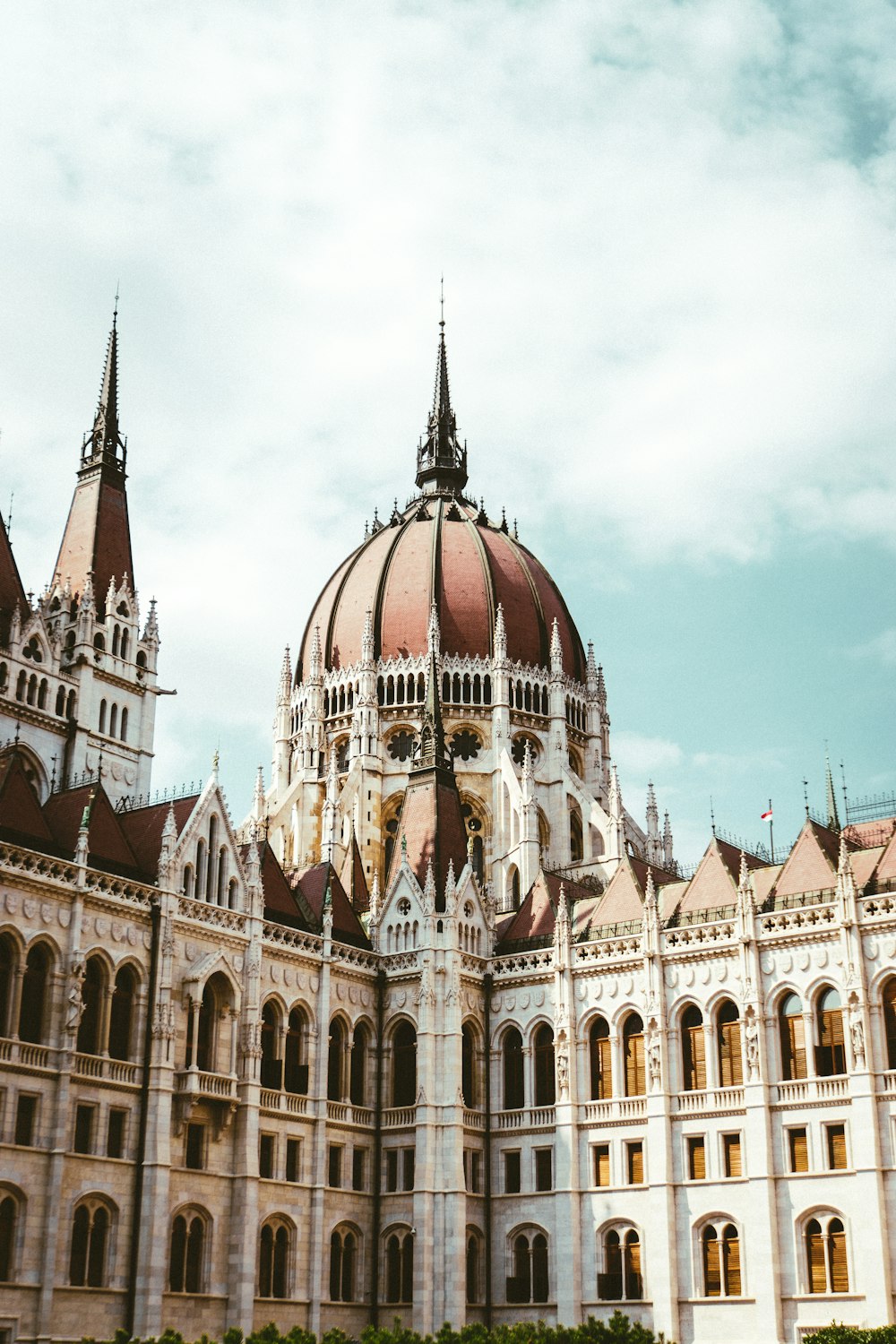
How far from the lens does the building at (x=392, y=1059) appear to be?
41250 mm

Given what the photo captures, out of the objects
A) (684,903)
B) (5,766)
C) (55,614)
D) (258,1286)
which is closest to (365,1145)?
(258,1286)

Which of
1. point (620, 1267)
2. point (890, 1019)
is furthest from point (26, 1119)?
point (890, 1019)

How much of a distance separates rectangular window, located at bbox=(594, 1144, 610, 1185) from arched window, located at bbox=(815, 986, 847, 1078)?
7.83m

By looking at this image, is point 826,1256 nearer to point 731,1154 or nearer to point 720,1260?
point 720,1260

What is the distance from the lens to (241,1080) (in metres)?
45.8

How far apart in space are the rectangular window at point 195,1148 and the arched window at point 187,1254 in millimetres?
1307

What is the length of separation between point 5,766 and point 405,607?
2948 cm

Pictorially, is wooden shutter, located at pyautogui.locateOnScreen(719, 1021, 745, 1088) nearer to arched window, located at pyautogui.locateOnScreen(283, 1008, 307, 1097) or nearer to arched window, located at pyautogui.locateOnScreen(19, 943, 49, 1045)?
arched window, located at pyautogui.locateOnScreen(283, 1008, 307, 1097)

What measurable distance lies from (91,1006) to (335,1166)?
11.4 m

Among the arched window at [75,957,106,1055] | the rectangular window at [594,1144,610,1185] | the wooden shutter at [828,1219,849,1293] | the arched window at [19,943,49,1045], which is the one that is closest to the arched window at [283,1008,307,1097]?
the arched window at [75,957,106,1055]

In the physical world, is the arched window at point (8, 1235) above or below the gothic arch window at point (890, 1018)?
below

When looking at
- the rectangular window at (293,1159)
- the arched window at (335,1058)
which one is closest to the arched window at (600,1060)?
the arched window at (335,1058)

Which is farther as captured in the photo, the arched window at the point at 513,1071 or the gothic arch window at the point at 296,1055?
the arched window at the point at 513,1071

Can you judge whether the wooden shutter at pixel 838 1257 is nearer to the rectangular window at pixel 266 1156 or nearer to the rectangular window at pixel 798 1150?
the rectangular window at pixel 798 1150
